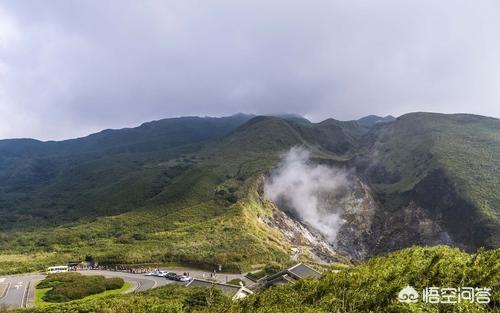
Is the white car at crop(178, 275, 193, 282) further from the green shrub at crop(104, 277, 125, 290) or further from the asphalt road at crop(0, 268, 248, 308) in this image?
the green shrub at crop(104, 277, 125, 290)

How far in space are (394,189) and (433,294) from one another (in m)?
117

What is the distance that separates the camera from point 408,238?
334 ft

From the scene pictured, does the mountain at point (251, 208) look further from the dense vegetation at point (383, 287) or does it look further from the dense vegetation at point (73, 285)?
the dense vegetation at point (383, 287)

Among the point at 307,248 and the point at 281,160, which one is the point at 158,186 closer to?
A: the point at 281,160

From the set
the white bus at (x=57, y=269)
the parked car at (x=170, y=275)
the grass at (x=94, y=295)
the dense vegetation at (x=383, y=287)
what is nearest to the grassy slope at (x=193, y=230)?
the white bus at (x=57, y=269)

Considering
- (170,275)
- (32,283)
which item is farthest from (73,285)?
(170,275)

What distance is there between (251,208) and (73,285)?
52.4 meters

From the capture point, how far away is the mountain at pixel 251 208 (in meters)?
77.1

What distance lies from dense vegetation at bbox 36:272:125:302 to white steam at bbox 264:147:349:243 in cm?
6462

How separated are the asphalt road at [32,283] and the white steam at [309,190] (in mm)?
52739

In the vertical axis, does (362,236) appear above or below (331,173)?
below

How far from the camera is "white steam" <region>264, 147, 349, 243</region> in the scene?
114 m

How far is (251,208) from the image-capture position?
99000 mm

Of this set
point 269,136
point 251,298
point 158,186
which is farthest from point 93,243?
point 269,136
